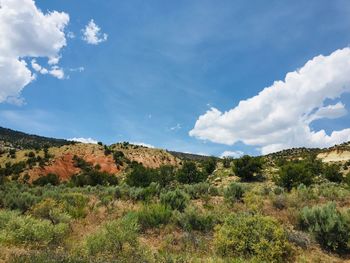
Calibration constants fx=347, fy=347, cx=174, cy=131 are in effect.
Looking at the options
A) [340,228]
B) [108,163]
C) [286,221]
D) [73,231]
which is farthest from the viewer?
[108,163]

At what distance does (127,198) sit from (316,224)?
1043 centimetres

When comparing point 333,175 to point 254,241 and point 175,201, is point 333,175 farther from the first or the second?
point 254,241

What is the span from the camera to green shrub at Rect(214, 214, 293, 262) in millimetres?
9148

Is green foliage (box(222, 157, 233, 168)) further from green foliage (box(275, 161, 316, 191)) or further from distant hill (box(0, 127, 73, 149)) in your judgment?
distant hill (box(0, 127, 73, 149))

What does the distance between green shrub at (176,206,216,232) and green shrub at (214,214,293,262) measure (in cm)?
177

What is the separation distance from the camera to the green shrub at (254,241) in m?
9.15

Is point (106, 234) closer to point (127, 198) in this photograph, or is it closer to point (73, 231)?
point (73, 231)

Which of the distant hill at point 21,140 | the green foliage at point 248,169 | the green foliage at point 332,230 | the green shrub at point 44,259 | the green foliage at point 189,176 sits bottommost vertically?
the green shrub at point 44,259

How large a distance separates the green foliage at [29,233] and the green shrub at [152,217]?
8.98ft

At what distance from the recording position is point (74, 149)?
231 ft

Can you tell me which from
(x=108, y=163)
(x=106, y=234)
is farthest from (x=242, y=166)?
(x=108, y=163)

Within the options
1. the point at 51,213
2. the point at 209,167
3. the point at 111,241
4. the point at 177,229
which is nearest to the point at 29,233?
the point at 111,241

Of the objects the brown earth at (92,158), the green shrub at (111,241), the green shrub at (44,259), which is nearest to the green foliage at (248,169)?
the green shrub at (111,241)

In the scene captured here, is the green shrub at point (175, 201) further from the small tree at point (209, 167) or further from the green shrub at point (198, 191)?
the small tree at point (209, 167)
